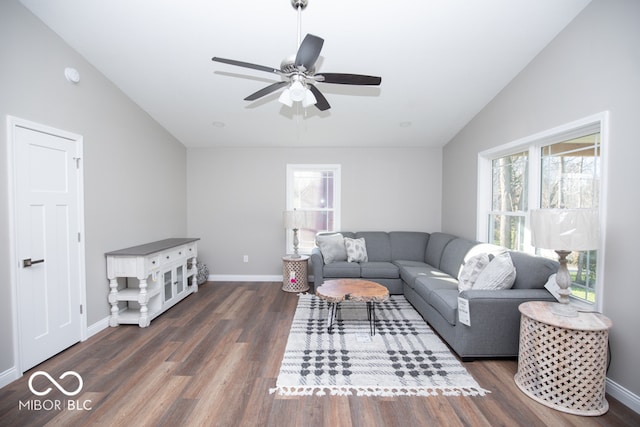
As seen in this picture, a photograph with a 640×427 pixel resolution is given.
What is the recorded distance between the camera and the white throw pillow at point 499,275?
253 centimetres

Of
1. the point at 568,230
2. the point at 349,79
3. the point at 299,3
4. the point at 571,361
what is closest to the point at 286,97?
the point at 349,79

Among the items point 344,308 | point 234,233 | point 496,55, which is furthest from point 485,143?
point 234,233

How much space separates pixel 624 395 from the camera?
1917 mm

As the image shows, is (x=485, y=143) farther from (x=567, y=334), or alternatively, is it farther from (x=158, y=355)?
(x=158, y=355)

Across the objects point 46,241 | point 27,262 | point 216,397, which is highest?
point 46,241

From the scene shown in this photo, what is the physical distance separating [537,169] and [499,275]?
1.27 metres

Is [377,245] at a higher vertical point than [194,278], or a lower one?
higher

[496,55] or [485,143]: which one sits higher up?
[496,55]

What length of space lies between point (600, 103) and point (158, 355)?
4172 millimetres

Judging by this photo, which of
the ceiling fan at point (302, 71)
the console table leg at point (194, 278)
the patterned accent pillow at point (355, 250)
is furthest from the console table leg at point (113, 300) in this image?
the patterned accent pillow at point (355, 250)

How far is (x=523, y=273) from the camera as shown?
261 centimetres

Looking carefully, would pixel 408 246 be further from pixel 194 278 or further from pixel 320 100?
pixel 194 278

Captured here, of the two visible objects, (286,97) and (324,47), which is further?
(324,47)

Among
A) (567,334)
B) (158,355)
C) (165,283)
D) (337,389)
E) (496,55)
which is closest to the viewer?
(567,334)
